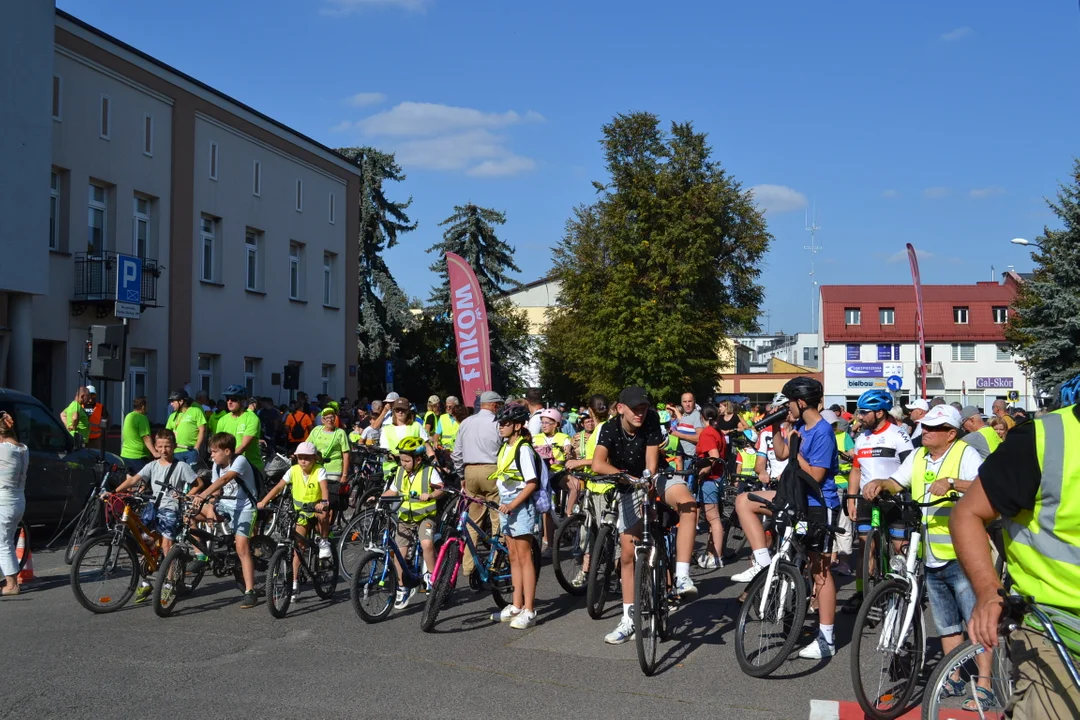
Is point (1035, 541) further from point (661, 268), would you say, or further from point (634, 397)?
point (661, 268)

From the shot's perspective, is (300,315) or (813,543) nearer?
(813,543)

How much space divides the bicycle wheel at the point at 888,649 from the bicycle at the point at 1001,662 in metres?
2.03

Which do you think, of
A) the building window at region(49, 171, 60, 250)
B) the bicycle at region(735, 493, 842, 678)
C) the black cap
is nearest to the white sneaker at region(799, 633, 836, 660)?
the bicycle at region(735, 493, 842, 678)

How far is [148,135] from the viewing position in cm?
2716

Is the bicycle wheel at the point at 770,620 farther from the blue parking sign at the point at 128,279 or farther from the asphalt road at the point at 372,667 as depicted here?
the blue parking sign at the point at 128,279

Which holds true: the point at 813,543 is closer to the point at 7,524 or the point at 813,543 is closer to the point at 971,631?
the point at 971,631

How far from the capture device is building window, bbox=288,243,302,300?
114ft

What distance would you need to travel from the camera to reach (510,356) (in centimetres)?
5728

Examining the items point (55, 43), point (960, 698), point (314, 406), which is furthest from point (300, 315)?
point (960, 698)

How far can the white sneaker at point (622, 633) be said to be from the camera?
25.6 feet

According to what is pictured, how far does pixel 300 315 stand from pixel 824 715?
3064cm

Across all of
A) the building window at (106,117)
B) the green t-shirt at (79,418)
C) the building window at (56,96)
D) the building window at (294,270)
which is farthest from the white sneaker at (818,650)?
the building window at (294,270)

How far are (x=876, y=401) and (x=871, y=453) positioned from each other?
0.47 m

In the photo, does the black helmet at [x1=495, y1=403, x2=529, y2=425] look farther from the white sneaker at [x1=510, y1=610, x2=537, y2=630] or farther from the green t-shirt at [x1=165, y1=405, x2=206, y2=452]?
the green t-shirt at [x1=165, y1=405, x2=206, y2=452]
